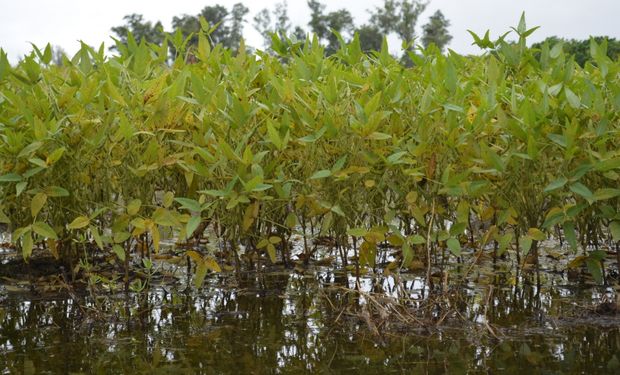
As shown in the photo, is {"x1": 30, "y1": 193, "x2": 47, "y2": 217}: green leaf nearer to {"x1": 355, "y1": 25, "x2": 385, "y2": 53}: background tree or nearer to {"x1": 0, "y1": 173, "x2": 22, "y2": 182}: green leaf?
{"x1": 0, "y1": 173, "x2": 22, "y2": 182}: green leaf

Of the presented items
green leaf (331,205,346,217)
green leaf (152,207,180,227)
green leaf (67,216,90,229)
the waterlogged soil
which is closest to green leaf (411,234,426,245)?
the waterlogged soil

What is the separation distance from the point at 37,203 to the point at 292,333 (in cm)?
89

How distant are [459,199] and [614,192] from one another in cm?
51

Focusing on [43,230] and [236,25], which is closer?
[43,230]

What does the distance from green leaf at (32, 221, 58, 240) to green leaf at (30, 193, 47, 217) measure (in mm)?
37

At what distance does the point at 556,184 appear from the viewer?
249 centimetres

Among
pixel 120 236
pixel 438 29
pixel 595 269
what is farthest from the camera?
pixel 438 29

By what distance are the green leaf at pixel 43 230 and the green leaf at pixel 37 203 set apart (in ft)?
0.12

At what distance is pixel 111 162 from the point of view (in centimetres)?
272

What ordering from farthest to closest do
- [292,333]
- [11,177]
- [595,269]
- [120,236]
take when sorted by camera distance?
[595,269] → [120,236] → [11,177] → [292,333]

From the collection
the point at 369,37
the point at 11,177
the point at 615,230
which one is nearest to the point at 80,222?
the point at 11,177

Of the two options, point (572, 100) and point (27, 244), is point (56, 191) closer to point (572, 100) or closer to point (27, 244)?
point (27, 244)

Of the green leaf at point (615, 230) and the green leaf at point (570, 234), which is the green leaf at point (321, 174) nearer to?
the green leaf at point (570, 234)

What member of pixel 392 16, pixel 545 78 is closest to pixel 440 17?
pixel 392 16
